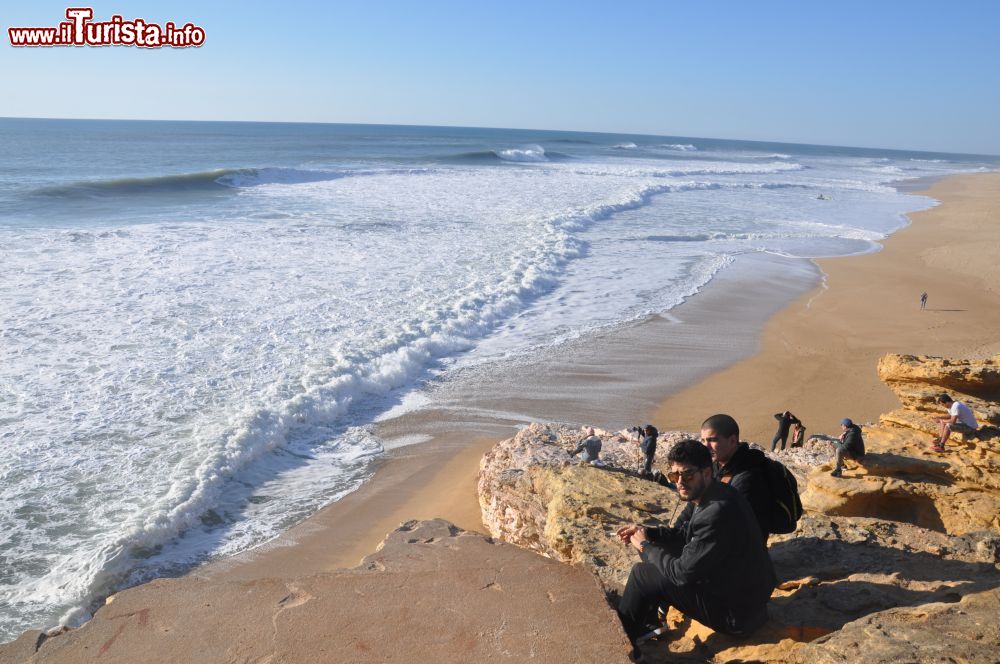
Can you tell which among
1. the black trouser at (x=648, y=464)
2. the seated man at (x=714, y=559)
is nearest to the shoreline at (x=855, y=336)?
the black trouser at (x=648, y=464)

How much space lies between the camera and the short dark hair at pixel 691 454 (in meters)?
3.01

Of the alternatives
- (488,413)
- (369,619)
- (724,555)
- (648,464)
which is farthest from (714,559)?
(488,413)

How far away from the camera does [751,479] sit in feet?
11.6

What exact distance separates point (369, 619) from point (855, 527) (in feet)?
9.41

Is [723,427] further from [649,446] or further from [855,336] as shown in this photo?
[855,336]

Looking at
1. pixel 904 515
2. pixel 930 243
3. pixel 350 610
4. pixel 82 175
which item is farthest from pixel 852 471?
pixel 82 175

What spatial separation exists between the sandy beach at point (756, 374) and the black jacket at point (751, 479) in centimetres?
275

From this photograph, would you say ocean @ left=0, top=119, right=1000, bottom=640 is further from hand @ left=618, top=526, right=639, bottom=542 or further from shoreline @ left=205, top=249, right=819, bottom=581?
hand @ left=618, top=526, right=639, bottom=542

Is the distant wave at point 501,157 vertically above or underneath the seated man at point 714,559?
above

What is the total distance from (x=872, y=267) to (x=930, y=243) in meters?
5.58

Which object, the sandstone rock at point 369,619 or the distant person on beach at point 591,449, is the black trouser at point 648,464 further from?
the sandstone rock at point 369,619

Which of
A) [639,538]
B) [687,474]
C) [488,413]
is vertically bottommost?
[488,413]

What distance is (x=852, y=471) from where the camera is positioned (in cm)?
536

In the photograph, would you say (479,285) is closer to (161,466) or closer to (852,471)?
(161,466)
